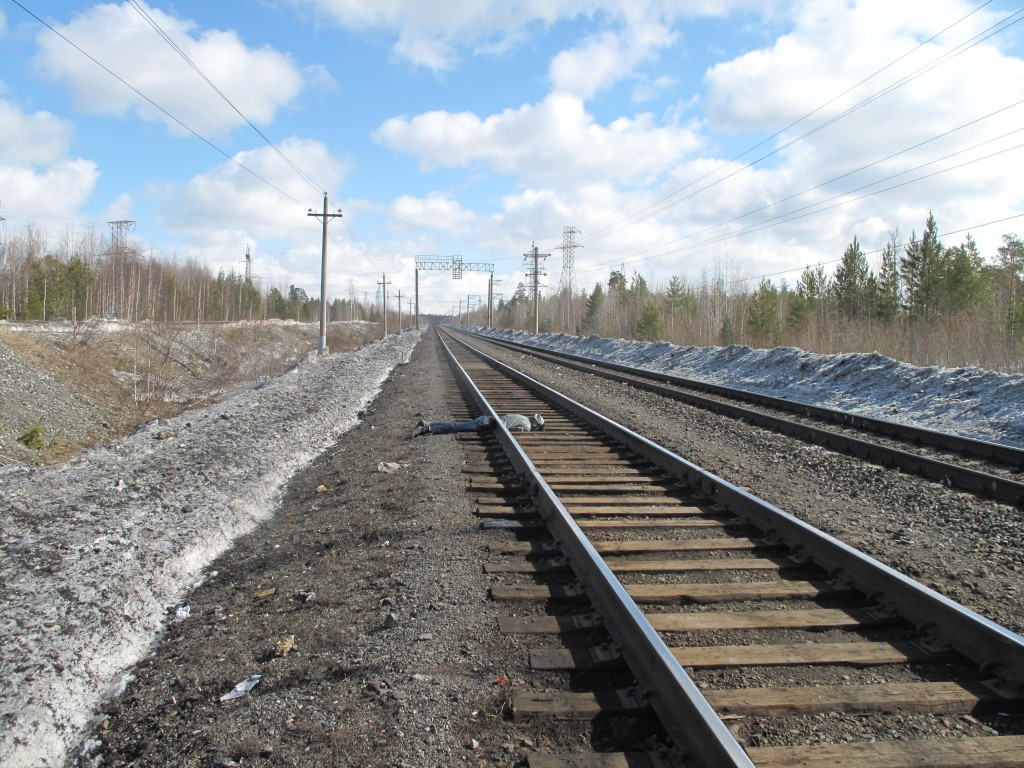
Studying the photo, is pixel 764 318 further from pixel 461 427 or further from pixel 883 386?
pixel 461 427

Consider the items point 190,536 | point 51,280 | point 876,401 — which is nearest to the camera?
point 190,536

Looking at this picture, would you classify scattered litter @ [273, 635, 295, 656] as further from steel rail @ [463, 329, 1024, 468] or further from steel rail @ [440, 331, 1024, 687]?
steel rail @ [463, 329, 1024, 468]

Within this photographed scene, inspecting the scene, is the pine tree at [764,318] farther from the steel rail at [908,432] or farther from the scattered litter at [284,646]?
the scattered litter at [284,646]

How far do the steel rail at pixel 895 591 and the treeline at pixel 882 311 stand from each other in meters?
16.2

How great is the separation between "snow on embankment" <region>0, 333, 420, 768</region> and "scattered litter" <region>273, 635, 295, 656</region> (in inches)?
32.1

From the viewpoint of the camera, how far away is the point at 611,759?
2.52 meters

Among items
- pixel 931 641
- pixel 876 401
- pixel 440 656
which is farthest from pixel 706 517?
pixel 876 401

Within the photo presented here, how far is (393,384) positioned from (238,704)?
16.4 meters

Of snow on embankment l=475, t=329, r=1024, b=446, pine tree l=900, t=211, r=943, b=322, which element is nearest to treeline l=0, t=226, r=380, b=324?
snow on embankment l=475, t=329, r=1024, b=446

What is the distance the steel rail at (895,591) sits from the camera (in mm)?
3053

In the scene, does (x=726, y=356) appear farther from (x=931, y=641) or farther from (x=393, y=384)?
(x=931, y=641)

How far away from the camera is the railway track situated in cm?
256

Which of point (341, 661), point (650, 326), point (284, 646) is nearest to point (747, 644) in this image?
point (341, 661)

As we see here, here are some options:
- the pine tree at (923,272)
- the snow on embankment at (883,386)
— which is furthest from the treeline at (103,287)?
the pine tree at (923,272)
